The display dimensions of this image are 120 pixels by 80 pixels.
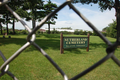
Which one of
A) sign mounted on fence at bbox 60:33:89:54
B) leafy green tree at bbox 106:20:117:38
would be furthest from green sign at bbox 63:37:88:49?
leafy green tree at bbox 106:20:117:38

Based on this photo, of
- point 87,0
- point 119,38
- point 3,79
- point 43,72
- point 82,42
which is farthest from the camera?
point 87,0

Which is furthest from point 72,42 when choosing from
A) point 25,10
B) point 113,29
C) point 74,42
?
point 113,29

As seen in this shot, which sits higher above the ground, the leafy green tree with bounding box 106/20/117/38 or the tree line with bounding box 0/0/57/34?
the tree line with bounding box 0/0/57/34

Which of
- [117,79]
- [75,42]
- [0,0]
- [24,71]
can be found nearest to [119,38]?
[0,0]

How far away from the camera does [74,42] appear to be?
5.12 meters

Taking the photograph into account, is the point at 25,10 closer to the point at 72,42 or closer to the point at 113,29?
the point at 72,42

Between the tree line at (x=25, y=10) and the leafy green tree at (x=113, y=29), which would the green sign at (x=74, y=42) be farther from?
the leafy green tree at (x=113, y=29)

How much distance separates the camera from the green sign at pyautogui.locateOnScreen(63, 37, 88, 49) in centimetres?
494

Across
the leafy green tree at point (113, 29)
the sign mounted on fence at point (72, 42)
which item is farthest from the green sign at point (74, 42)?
the leafy green tree at point (113, 29)

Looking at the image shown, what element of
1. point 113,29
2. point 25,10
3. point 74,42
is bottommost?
point 74,42

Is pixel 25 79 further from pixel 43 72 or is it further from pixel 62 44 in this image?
pixel 62 44

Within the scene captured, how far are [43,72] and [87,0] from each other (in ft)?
20.9

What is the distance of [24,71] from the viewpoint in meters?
2.78

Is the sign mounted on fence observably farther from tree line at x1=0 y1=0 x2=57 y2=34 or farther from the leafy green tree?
the leafy green tree
